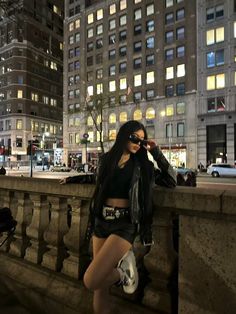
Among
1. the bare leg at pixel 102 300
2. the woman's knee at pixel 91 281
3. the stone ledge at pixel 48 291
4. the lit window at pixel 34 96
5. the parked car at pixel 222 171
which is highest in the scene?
the lit window at pixel 34 96

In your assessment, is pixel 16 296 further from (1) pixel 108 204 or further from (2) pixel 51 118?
(2) pixel 51 118

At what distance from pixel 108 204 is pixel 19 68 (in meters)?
89.8

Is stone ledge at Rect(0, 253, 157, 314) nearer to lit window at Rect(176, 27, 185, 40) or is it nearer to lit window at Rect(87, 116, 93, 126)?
lit window at Rect(176, 27, 185, 40)

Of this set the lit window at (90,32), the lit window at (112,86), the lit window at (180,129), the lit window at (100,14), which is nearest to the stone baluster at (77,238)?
the lit window at (180,129)

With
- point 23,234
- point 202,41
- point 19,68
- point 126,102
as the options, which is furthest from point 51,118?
point 23,234

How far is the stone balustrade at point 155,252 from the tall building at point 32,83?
255 ft

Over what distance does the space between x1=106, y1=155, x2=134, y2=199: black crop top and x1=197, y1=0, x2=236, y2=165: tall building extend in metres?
50.2

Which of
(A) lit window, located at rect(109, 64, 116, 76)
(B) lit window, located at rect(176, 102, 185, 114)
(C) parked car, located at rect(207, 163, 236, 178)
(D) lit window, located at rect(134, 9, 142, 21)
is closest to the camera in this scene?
(C) parked car, located at rect(207, 163, 236, 178)

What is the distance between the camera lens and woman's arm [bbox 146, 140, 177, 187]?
10.3ft

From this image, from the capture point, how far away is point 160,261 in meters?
3.09

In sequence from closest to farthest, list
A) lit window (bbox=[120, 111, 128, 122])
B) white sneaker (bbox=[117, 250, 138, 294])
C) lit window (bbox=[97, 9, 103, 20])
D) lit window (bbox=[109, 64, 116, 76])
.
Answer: white sneaker (bbox=[117, 250, 138, 294]) < lit window (bbox=[120, 111, 128, 122]) < lit window (bbox=[109, 64, 116, 76]) < lit window (bbox=[97, 9, 103, 20])

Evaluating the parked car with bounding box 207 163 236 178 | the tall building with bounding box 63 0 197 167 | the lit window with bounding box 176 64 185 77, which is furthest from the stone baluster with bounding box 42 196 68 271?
the lit window with bounding box 176 64 185 77

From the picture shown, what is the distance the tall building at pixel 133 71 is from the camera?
56406 millimetres

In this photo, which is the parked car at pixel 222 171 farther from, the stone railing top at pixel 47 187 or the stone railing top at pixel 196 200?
the stone railing top at pixel 196 200
